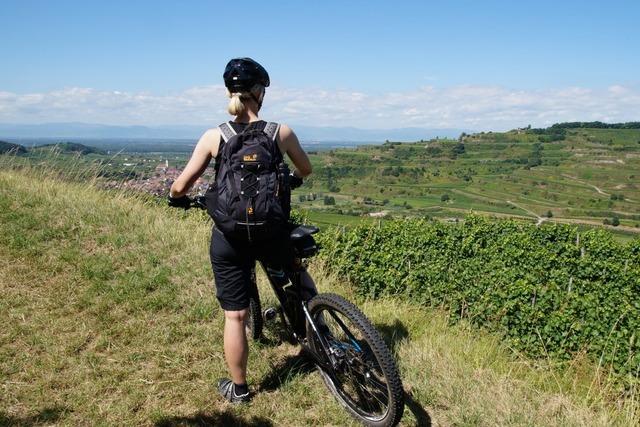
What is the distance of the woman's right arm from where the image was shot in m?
2.67

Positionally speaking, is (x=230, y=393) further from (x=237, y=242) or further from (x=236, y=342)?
(x=237, y=242)

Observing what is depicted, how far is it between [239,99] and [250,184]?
498 millimetres

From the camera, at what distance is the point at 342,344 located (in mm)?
2877

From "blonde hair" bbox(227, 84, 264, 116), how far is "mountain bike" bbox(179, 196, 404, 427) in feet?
2.55

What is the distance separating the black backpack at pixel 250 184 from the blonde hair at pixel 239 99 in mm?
99

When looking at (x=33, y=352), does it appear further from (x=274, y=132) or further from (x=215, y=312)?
(x=274, y=132)

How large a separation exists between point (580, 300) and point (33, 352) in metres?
7.89

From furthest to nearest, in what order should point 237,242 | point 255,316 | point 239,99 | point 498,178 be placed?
point 498,178 → point 255,316 → point 237,242 → point 239,99

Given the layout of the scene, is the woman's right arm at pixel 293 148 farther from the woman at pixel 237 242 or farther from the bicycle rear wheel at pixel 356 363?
the bicycle rear wheel at pixel 356 363

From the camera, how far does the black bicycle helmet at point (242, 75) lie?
2588 millimetres

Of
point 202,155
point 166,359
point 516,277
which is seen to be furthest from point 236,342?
point 516,277

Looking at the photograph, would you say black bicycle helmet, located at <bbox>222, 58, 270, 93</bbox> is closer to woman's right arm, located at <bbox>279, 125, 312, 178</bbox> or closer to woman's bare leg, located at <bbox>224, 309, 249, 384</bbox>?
woman's right arm, located at <bbox>279, 125, 312, 178</bbox>

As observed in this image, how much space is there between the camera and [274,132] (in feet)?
8.59

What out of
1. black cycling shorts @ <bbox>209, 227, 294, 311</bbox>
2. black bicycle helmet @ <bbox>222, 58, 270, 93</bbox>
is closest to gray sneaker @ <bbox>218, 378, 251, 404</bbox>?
black cycling shorts @ <bbox>209, 227, 294, 311</bbox>
